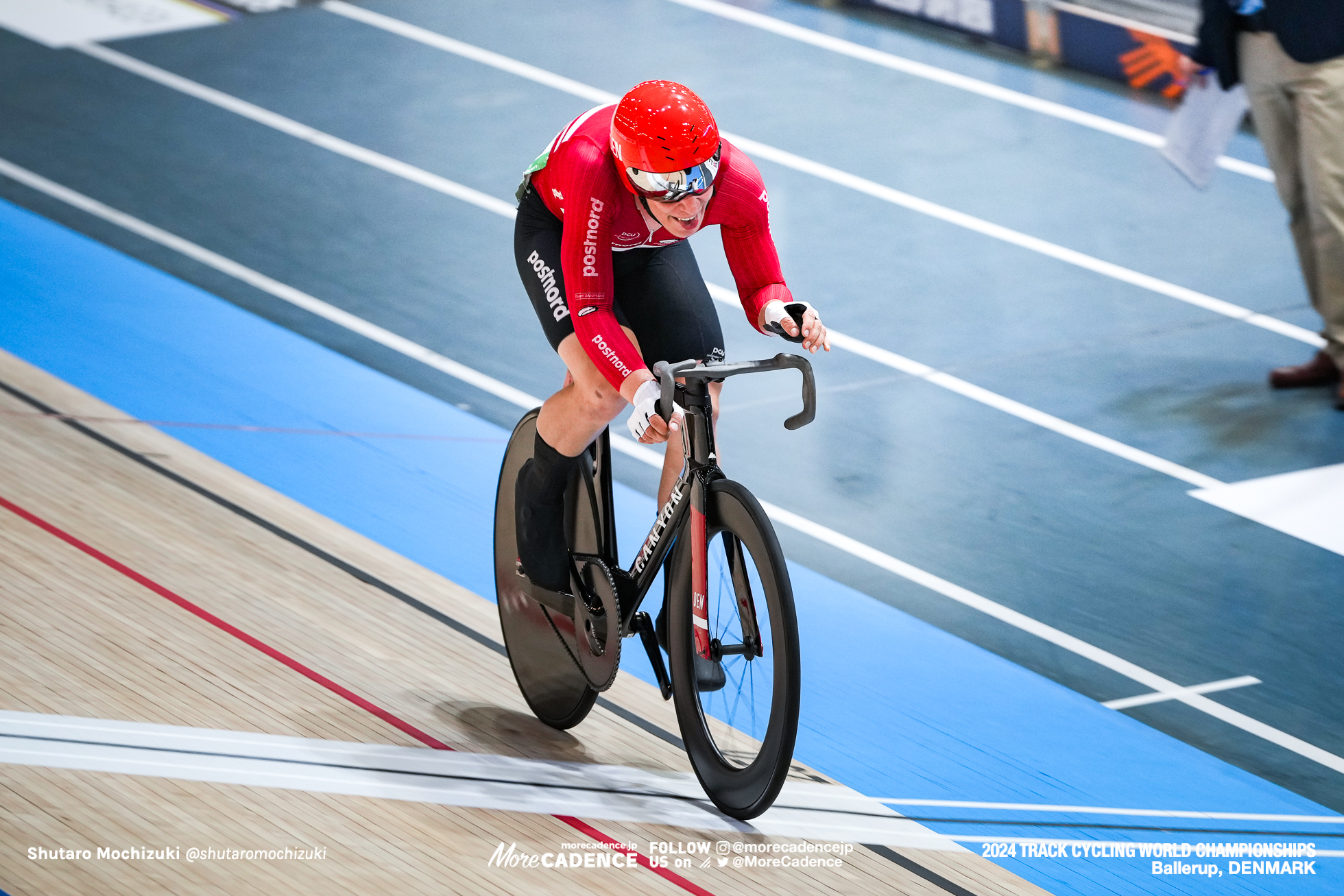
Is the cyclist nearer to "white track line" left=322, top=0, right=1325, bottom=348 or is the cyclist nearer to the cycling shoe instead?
the cycling shoe

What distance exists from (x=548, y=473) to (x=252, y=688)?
0.89 meters

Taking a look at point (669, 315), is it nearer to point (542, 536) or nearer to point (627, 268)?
point (627, 268)

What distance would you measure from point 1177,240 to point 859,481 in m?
2.93

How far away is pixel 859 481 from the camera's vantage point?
207 inches

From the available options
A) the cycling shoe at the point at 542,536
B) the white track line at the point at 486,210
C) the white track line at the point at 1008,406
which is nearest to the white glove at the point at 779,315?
the cycling shoe at the point at 542,536

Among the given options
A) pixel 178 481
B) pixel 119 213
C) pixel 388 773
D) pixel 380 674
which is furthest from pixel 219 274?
pixel 388 773

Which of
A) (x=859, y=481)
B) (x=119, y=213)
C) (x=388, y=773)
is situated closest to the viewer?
(x=388, y=773)

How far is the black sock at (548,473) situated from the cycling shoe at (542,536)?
0.01 metres

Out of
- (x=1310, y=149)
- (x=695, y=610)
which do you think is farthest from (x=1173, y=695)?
(x=1310, y=149)

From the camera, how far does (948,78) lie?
9297mm

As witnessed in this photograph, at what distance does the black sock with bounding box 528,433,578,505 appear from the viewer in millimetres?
3295

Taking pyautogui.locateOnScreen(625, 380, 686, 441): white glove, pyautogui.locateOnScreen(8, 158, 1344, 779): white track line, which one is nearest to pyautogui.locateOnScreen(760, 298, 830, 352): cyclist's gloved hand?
pyautogui.locateOnScreen(625, 380, 686, 441): white glove

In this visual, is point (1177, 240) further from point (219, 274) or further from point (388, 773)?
point (388, 773)

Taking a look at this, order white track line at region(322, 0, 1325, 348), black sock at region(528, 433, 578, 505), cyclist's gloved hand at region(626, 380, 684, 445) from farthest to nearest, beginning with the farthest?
white track line at region(322, 0, 1325, 348) < black sock at region(528, 433, 578, 505) < cyclist's gloved hand at region(626, 380, 684, 445)
